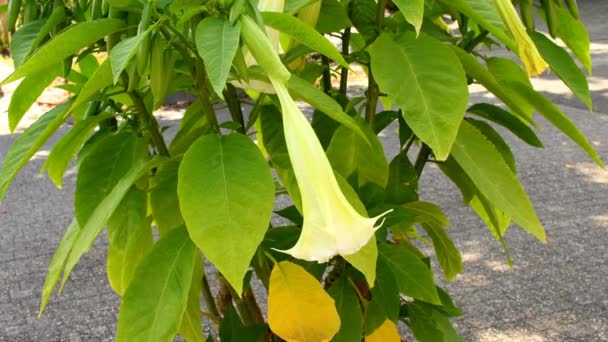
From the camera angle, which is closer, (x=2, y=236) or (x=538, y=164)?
(x=2, y=236)

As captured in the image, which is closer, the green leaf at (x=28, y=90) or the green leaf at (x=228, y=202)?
the green leaf at (x=228, y=202)

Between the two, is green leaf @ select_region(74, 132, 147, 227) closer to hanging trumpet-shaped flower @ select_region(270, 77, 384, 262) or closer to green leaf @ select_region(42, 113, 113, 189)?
green leaf @ select_region(42, 113, 113, 189)

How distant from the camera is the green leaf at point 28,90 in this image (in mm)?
748

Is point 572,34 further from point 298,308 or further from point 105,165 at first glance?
point 105,165

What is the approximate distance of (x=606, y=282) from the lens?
8.08ft

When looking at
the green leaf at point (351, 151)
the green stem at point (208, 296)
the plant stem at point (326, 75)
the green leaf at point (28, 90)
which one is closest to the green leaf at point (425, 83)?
the green leaf at point (351, 151)

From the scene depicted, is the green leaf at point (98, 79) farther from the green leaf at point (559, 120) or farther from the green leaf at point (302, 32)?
the green leaf at point (559, 120)

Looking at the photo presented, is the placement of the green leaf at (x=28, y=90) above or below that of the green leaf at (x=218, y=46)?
below

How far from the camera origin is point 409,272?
905 millimetres

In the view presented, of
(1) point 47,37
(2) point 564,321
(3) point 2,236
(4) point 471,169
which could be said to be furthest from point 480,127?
(3) point 2,236

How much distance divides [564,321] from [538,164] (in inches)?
60.2

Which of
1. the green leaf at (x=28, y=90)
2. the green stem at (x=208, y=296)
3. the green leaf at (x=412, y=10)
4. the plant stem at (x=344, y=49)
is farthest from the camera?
the green stem at (x=208, y=296)

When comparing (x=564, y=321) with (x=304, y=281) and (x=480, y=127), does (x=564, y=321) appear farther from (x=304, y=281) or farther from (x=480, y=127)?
(x=304, y=281)

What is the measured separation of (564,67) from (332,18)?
0.26m
